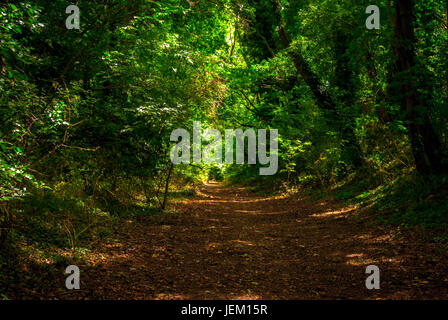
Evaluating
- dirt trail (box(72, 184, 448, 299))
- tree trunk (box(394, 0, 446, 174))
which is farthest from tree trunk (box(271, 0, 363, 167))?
tree trunk (box(394, 0, 446, 174))

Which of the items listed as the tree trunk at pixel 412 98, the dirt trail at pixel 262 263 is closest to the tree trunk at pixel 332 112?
the dirt trail at pixel 262 263

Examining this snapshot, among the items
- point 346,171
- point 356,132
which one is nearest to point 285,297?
point 356,132

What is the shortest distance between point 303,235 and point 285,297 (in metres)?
4.21

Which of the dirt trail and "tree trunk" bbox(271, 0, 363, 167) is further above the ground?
"tree trunk" bbox(271, 0, 363, 167)

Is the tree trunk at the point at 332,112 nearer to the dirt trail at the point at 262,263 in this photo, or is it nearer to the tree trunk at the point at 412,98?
the dirt trail at the point at 262,263

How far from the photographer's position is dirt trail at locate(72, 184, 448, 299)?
4.29 meters

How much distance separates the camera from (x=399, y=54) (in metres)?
A: 7.48

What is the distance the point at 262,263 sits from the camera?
233 inches

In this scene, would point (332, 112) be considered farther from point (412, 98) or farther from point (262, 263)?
Result: point (262, 263)

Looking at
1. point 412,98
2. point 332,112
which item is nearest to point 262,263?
point 412,98

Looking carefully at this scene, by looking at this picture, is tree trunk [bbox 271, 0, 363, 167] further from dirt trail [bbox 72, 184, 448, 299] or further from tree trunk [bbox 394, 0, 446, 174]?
tree trunk [bbox 394, 0, 446, 174]

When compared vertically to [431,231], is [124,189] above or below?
above

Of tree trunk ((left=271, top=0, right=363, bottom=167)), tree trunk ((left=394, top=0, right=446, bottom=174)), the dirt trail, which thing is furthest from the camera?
tree trunk ((left=271, top=0, right=363, bottom=167))
